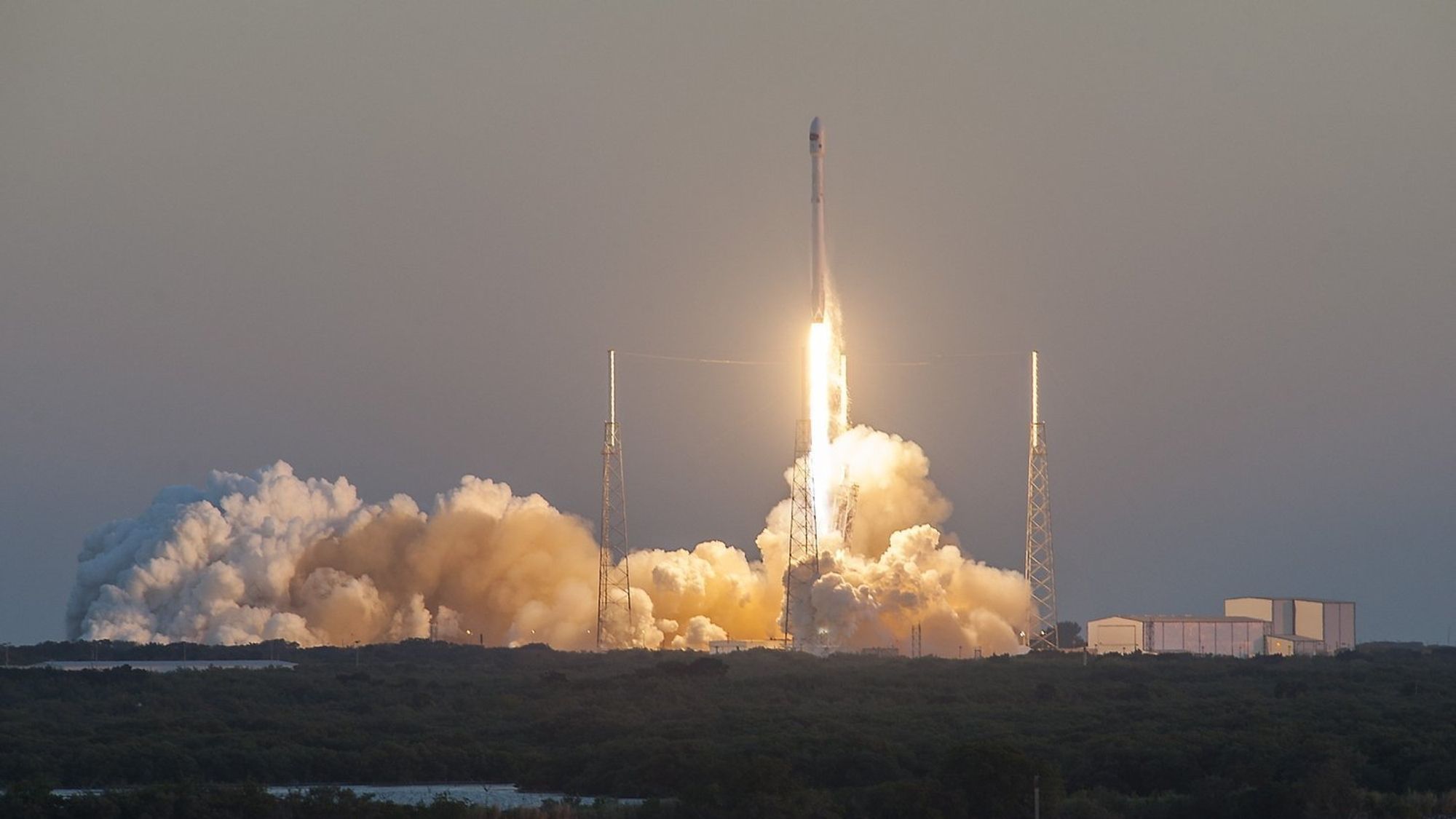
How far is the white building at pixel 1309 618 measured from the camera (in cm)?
8975

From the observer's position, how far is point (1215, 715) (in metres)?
54.4

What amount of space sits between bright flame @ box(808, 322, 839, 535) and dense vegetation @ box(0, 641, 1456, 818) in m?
5.42

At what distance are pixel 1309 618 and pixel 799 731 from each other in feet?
143

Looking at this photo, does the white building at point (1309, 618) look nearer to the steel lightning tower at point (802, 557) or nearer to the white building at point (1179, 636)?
the white building at point (1179, 636)

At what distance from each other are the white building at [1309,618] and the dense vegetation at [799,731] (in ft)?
47.7

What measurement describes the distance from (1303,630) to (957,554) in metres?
21.6

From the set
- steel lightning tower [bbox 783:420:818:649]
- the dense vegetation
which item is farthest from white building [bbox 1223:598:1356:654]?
steel lightning tower [bbox 783:420:818:649]

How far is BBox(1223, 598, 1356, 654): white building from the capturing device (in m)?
89.8

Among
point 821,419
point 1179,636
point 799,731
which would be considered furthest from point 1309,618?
point 799,731

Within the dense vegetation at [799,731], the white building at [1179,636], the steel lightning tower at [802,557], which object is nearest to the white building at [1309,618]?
the white building at [1179,636]

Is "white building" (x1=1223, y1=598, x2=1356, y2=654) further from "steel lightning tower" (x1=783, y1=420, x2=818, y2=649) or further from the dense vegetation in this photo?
"steel lightning tower" (x1=783, y1=420, x2=818, y2=649)

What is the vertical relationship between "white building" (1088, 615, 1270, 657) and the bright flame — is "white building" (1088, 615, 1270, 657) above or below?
below

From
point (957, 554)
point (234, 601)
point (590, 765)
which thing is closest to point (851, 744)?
point (590, 765)

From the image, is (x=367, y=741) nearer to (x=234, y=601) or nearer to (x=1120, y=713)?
(x=1120, y=713)
